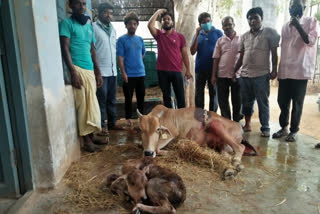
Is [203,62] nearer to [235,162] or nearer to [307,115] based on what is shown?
[235,162]

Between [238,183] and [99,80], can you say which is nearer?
[238,183]

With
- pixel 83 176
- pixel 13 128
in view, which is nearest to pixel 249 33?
pixel 83 176

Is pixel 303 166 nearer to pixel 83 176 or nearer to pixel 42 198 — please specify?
pixel 83 176

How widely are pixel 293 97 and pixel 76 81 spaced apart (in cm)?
377

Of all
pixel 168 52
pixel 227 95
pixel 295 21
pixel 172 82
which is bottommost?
pixel 227 95

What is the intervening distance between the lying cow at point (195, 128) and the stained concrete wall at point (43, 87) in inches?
51.0

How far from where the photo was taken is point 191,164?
373cm

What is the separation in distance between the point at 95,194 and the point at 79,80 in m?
1.66

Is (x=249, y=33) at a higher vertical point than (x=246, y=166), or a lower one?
higher

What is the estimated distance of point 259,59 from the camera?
4828 millimetres

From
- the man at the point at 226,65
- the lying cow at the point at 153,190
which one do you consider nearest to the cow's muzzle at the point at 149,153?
the lying cow at the point at 153,190

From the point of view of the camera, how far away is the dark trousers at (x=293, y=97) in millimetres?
4578

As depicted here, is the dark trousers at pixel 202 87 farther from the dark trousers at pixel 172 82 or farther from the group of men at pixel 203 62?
the dark trousers at pixel 172 82

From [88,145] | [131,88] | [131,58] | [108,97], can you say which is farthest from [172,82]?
[88,145]
